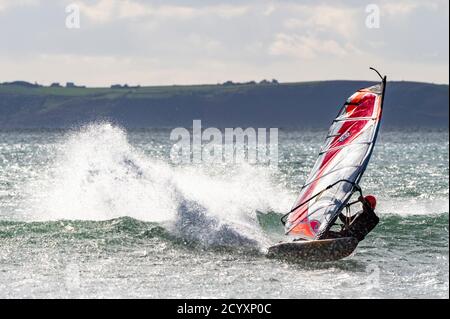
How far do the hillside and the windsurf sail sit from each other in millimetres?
132751

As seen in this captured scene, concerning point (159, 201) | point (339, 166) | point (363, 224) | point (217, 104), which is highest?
point (339, 166)

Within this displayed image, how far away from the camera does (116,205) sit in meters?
21.9

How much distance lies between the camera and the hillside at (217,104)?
15325cm

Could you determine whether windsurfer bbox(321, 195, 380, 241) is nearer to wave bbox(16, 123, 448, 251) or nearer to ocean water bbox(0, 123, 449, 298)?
ocean water bbox(0, 123, 449, 298)

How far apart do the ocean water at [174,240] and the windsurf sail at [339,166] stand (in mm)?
→ 875

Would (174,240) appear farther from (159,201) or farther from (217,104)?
(217,104)

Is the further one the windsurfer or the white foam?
the white foam

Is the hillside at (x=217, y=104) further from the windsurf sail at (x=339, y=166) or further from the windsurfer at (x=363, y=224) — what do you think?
the windsurfer at (x=363, y=224)

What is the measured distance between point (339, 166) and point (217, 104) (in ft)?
511

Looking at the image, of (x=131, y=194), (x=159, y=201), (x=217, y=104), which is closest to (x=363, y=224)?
(x=159, y=201)

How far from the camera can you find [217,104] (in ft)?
570

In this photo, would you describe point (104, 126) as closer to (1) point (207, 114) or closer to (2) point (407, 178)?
(2) point (407, 178)

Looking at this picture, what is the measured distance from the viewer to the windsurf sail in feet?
56.4

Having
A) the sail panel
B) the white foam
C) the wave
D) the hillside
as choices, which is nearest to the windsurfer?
the sail panel
